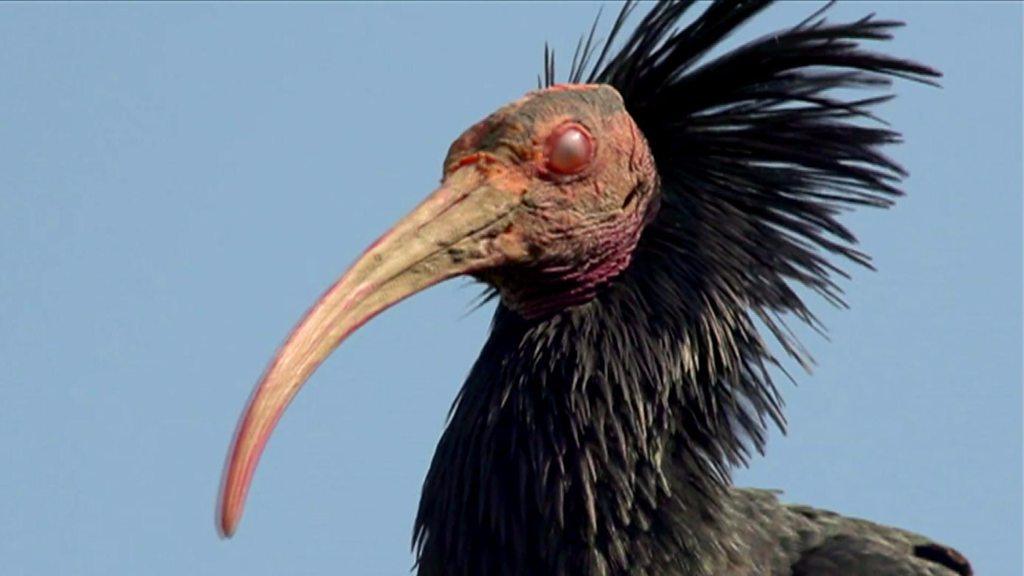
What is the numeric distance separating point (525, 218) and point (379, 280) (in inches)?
33.6

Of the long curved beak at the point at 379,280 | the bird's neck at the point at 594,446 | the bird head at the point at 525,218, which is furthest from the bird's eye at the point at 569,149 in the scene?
the bird's neck at the point at 594,446

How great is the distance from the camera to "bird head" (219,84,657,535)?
10445 mm

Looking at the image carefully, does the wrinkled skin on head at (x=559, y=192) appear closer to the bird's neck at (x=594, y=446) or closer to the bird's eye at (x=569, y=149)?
the bird's eye at (x=569, y=149)

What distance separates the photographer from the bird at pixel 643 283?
35.7ft

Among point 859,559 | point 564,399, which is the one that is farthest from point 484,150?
point 859,559

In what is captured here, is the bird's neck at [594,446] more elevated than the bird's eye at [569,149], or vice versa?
the bird's eye at [569,149]

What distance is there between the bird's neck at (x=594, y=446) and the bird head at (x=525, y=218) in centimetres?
19

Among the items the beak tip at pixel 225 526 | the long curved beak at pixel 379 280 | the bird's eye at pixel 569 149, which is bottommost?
the beak tip at pixel 225 526

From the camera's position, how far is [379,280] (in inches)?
411

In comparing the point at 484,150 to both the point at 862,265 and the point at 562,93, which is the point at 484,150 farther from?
the point at 862,265

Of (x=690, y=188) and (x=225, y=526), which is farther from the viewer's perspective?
(x=690, y=188)

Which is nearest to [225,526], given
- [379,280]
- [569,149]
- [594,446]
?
[379,280]

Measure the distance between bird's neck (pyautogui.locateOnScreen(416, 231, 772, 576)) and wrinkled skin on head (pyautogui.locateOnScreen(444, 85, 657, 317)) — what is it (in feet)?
0.46

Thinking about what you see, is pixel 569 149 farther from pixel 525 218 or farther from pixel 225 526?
pixel 225 526
